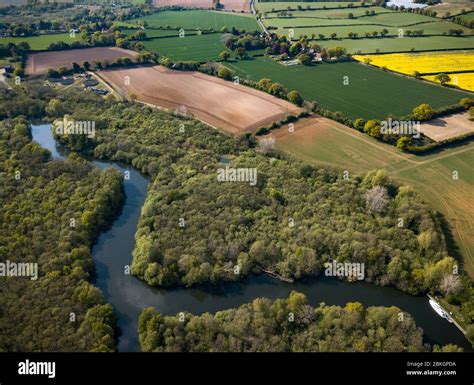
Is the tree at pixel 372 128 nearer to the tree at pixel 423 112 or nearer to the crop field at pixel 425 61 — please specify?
the tree at pixel 423 112

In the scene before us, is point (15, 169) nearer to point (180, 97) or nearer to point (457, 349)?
point (180, 97)

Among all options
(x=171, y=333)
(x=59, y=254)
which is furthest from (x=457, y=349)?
(x=59, y=254)

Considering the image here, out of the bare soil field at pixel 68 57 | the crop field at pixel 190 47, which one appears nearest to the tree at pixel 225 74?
the crop field at pixel 190 47

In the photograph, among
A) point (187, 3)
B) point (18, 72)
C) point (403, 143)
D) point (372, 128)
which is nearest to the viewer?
point (403, 143)

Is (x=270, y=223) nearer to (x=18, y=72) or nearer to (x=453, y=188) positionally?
(x=453, y=188)

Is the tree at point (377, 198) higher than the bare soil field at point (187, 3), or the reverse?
the bare soil field at point (187, 3)

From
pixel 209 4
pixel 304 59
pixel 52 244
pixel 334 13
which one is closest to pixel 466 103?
pixel 304 59

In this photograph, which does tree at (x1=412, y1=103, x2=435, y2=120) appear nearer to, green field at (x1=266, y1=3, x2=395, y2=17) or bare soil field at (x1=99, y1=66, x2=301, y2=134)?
bare soil field at (x1=99, y1=66, x2=301, y2=134)
